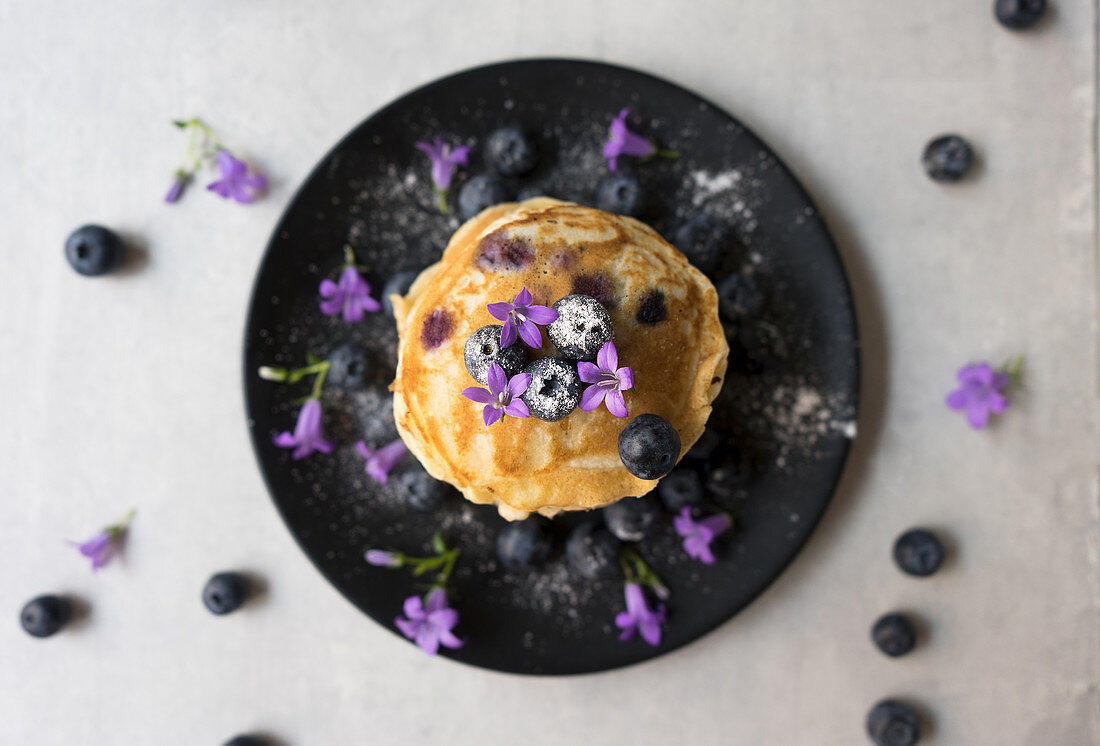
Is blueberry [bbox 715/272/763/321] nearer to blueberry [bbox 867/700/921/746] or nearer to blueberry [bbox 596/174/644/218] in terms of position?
blueberry [bbox 596/174/644/218]

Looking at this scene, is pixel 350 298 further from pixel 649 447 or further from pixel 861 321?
pixel 861 321

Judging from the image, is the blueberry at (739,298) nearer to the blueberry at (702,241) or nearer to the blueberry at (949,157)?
the blueberry at (702,241)

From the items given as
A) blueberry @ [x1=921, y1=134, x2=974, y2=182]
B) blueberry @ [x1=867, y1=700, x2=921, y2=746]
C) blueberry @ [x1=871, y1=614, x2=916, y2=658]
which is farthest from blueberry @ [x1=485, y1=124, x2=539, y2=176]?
blueberry @ [x1=867, y1=700, x2=921, y2=746]

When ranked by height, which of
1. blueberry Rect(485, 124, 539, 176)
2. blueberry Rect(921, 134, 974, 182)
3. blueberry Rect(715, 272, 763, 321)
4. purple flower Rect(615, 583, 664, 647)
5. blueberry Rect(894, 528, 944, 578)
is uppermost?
blueberry Rect(921, 134, 974, 182)

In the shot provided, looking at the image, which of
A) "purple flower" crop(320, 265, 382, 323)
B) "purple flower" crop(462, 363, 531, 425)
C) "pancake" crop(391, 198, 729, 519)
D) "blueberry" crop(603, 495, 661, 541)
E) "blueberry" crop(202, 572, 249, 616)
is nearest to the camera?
"purple flower" crop(462, 363, 531, 425)

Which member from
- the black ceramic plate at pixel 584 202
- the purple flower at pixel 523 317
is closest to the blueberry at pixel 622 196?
the black ceramic plate at pixel 584 202

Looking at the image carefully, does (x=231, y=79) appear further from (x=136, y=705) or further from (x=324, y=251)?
(x=136, y=705)
